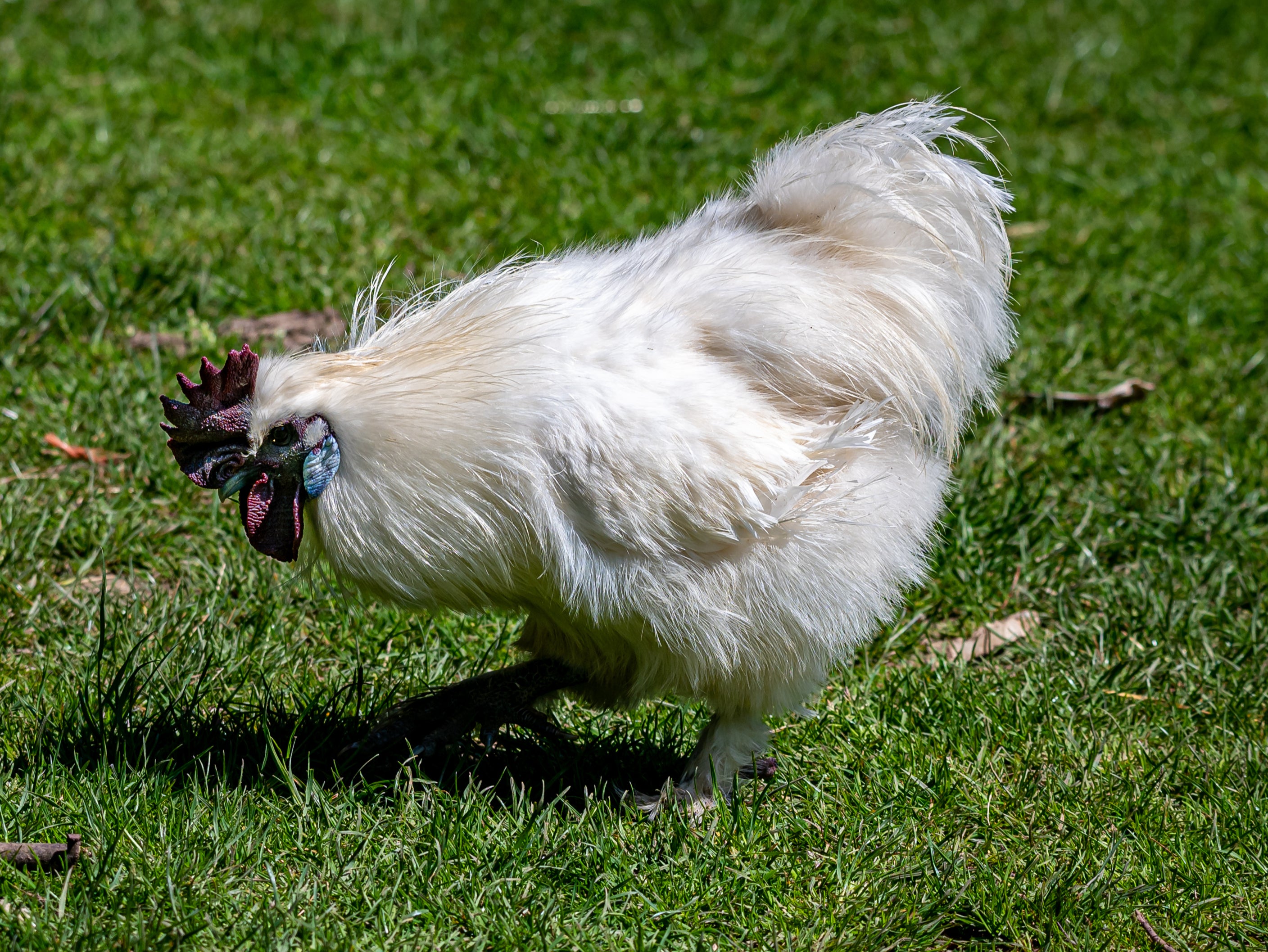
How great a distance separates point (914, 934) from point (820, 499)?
3.35 feet

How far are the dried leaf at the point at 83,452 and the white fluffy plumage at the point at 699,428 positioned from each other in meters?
1.60

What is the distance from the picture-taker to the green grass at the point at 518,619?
3.04 m

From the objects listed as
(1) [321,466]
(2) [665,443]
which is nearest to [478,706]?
(1) [321,466]

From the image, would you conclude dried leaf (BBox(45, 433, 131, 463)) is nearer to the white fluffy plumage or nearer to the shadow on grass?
the shadow on grass

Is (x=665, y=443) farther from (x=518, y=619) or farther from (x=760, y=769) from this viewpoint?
(x=518, y=619)

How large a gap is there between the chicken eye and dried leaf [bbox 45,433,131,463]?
180cm

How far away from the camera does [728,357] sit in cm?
318

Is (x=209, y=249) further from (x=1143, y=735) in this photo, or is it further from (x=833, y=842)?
(x=1143, y=735)

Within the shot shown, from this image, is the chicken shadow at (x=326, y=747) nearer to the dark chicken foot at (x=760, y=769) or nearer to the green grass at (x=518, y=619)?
the green grass at (x=518, y=619)

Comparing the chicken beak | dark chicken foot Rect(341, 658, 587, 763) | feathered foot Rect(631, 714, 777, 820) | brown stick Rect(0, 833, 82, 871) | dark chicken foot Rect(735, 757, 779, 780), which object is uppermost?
the chicken beak

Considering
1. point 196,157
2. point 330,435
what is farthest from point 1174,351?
point 196,157

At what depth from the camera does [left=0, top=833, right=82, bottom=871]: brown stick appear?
2863mm

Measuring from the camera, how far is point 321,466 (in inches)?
118

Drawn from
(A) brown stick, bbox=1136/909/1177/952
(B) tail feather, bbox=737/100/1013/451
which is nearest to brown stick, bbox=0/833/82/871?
(B) tail feather, bbox=737/100/1013/451
